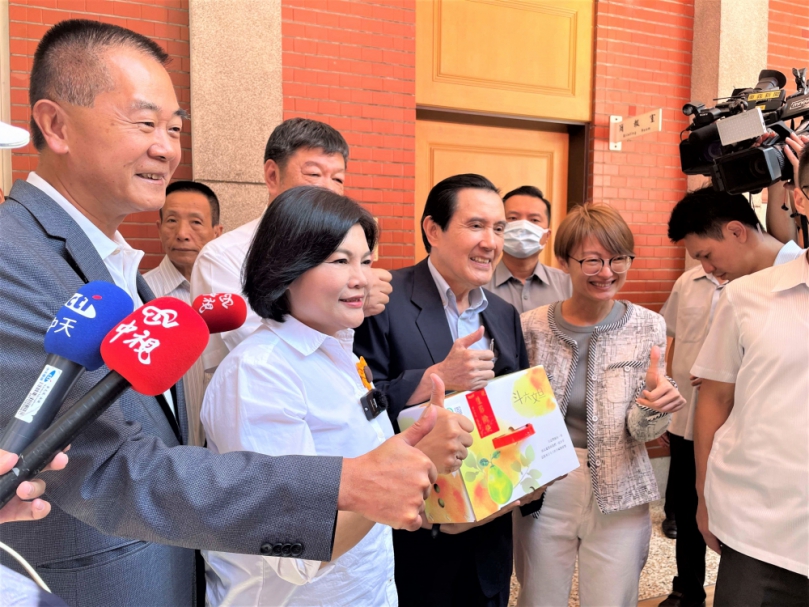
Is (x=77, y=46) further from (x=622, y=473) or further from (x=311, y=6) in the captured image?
(x=311, y=6)

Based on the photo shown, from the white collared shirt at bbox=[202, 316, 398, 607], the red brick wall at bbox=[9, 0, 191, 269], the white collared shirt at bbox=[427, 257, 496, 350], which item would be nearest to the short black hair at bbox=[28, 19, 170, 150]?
the white collared shirt at bbox=[202, 316, 398, 607]

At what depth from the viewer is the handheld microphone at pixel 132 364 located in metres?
0.61

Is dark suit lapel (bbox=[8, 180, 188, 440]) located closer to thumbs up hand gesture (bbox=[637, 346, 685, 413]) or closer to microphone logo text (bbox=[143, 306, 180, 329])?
microphone logo text (bbox=[143, 306, 180, 329])

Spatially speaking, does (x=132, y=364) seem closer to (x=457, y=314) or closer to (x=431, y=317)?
(x=431, y=317)

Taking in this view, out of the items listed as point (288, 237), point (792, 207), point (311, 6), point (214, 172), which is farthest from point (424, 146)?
point (288, 237)

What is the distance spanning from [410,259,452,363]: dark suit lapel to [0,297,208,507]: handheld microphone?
45.7 inches

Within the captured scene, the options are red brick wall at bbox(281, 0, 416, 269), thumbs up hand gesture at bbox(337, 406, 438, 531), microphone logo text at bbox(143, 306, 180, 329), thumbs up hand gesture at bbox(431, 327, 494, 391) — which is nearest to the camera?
microphone logo text at bbox(143, 306, 180, 329)

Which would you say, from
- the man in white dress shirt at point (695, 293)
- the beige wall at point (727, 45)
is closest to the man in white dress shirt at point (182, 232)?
the man in white dress shirt at point (695, 293)

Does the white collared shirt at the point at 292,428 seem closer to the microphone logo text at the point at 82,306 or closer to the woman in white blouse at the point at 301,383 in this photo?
the woman in white blouse at the point at 301,383

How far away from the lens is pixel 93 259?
1083mm

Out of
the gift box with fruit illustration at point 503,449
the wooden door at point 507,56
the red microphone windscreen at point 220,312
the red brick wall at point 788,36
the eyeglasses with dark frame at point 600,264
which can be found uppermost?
the red brick wall at point 788,36

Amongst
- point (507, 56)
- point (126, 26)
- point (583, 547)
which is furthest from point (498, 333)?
point (507, 56)

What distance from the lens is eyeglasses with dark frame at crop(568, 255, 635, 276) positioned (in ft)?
6.96

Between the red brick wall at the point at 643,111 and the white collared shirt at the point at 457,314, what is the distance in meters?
2.81
